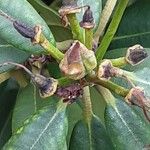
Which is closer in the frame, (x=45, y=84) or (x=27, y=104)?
(x=45, y=84)

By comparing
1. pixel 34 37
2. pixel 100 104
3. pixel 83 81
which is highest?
pixel 34 37

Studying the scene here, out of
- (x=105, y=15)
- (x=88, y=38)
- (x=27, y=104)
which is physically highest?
(x=88, y=38)

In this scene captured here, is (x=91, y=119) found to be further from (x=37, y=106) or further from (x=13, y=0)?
(x=13, y=0)

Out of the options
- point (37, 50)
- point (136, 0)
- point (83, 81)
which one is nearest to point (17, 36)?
point (37, 50)

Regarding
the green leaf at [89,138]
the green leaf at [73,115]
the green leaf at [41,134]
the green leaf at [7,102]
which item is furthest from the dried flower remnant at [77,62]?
the green leaf at [7,102]

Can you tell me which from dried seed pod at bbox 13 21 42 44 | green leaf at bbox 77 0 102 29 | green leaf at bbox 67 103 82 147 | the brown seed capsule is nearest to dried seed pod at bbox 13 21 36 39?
dried seed pod at bbox 13 21 42 44

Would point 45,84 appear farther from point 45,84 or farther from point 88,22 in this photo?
point 88,22

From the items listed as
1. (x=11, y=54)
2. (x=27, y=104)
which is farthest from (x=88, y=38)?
(x=27, y=104)
